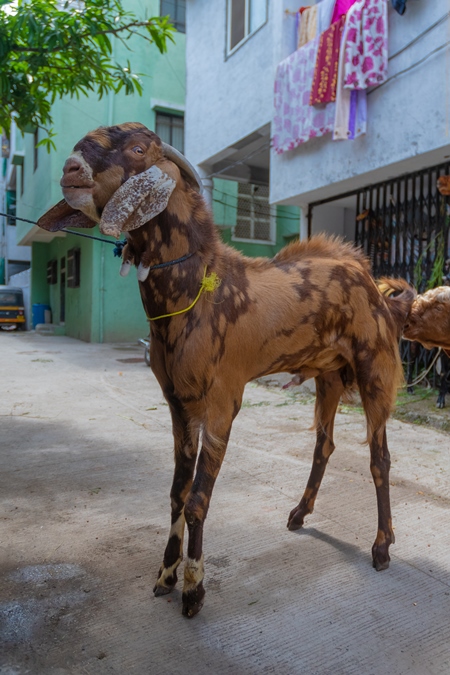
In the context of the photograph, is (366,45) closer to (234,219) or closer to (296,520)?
(296,520)

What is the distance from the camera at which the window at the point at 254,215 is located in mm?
13953

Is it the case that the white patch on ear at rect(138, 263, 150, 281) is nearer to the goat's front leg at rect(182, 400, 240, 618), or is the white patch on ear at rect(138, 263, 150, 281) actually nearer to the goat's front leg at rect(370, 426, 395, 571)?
the goat's front leg at rect(182, 400, 240, 618)

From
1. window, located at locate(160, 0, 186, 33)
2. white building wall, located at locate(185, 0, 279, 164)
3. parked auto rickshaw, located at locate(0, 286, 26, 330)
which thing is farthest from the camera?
parked auto rickshaw, located at locate(0, 286, 26, 330)

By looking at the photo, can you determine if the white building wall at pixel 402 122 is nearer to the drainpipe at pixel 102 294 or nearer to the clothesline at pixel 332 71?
the clothesline at pixel 332 71

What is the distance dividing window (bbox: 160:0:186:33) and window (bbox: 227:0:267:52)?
548 cm

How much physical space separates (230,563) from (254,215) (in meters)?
12.7

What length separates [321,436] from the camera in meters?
2.97

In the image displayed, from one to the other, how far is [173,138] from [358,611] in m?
14.2

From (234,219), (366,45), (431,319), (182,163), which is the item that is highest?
(366,45)

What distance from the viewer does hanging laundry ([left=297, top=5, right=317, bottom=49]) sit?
7070mm

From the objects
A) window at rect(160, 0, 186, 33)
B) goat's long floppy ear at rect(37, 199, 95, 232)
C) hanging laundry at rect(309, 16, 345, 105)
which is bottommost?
goat's long floppy ear at rect(37, 199, 95, 232)

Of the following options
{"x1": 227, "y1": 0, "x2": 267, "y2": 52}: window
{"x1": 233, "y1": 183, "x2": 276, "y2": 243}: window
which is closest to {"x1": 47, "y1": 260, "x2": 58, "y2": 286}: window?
{"x1": 233, "y1": 183, "x2": 276, "y2": 243}: window

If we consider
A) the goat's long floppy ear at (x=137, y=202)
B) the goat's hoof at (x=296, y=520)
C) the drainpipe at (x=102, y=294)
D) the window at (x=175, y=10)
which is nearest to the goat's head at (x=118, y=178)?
the goat's long floppy ear at (x=137, y=202)

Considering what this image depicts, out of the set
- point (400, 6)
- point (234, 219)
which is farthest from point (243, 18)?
point (234, 219)
